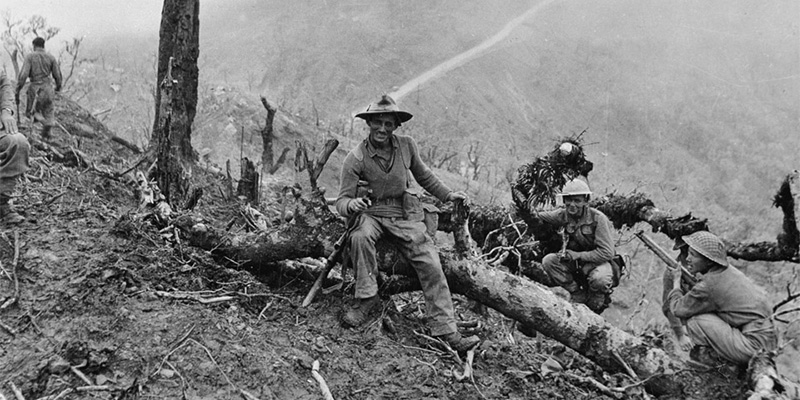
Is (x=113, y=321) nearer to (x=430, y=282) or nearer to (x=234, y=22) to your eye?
(x=430, y=282)

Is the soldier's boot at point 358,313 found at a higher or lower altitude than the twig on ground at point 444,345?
higher

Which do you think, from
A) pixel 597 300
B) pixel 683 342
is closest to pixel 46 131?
pixel 597 300

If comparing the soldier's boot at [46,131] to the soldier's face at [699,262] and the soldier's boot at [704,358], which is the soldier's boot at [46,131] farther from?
the soldier's boot at [704,358]

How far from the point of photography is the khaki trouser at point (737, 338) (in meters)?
3.87

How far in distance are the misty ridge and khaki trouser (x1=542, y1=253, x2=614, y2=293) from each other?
1405cm

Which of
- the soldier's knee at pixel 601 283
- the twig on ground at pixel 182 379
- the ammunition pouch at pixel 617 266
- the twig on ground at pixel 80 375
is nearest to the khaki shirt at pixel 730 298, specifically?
the soldier's knee at pixel 601 283

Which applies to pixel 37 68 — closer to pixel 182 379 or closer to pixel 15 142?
pixel 15 142

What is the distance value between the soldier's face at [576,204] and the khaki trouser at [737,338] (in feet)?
5.07

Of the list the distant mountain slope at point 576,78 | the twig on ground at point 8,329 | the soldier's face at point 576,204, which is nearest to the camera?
the twig on ground at point 8,329

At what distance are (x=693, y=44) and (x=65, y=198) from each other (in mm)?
42538

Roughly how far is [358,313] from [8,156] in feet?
11.7

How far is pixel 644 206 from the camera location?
236 inches

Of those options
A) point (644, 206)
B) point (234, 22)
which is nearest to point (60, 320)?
point (644, 206)

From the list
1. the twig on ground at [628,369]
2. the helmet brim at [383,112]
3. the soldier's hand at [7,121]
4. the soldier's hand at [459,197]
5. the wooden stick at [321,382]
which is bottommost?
the twig on ground at [628,369]
